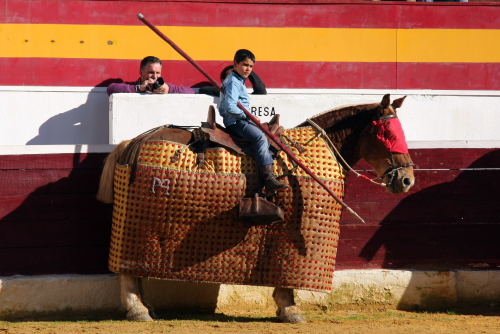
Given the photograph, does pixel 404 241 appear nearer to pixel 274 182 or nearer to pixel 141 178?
pixel 274 182

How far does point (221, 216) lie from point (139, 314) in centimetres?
98

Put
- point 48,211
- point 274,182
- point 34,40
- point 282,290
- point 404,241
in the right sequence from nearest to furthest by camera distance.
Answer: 1. point 274,182
2. point 282,290
3. point 48,211
4. point 404,241
5. point 34,40

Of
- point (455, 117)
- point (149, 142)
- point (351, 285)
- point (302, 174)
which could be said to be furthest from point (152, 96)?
point (455, 117)

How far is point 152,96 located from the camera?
7.09 metres

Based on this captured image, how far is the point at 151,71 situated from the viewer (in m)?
7.20

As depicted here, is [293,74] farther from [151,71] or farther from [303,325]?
[303,325]

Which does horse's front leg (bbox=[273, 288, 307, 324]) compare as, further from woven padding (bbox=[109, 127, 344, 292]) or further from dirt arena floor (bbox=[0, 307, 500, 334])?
woven padding (bbox=[109, 127, 344, 292])

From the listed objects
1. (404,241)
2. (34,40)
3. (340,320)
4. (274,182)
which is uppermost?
(34,40)

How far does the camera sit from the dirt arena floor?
555 centimetres

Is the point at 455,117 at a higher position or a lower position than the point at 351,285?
higher

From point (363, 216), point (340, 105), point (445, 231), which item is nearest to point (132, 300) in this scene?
point (363, 216)

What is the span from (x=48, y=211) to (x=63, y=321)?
0.94m

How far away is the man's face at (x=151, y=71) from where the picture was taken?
23.5ft

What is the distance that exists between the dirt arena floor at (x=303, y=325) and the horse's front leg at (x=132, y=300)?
92 mm
